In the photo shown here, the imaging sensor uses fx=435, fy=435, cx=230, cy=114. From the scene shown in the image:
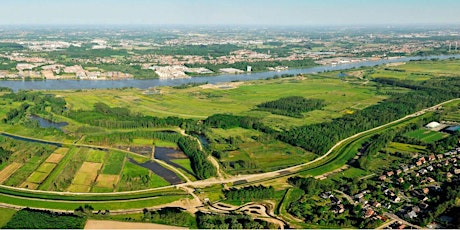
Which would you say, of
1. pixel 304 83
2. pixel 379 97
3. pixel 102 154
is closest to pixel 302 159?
pixel 102 154

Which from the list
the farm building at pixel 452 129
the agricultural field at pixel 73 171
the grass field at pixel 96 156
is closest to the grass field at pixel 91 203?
the agricultural field at pixel 73 171

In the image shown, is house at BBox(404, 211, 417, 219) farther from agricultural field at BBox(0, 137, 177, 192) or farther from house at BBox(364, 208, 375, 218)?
agricultural field at BBox(0, 137, 177, 192)

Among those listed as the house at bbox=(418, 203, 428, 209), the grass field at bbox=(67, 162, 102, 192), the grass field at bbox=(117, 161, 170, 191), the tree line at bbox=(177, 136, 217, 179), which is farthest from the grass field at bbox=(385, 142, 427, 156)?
the grass field at bbox=(67, 162, 102, 192)

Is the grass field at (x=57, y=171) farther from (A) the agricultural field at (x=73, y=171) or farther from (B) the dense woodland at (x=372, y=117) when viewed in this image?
(B) the dense woodland at (x=372, y=117)

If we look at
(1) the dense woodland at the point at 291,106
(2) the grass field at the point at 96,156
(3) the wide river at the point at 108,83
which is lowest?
(2) the grass field at the point at 96,156

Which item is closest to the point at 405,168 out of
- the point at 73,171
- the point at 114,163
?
the point at 114,163

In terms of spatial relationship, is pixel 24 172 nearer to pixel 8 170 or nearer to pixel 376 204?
pixel 8 170

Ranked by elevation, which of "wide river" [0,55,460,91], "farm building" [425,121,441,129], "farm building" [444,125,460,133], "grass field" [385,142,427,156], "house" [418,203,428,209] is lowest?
"house" [418,203,428,209]
